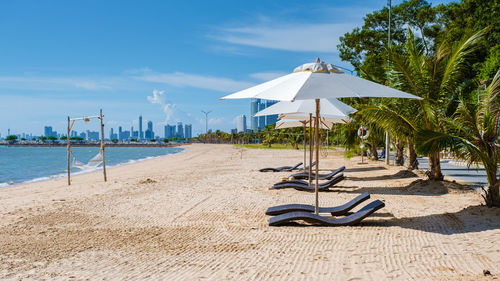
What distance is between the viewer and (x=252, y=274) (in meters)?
3.71

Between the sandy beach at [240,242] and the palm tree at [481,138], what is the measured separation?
69 centimetres

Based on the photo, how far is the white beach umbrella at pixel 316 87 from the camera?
15.5 feet

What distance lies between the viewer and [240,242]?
494 cm

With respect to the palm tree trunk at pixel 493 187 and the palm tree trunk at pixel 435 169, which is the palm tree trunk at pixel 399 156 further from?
the palm tree trunk at pixel 493 187

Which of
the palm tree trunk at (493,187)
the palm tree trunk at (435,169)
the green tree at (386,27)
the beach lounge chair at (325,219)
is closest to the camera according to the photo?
the beach lounge chair at (325,219)

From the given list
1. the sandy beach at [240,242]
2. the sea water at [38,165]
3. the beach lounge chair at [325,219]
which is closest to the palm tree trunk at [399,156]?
the sandy beach at [240,242]

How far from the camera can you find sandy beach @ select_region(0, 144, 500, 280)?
12.4 feet

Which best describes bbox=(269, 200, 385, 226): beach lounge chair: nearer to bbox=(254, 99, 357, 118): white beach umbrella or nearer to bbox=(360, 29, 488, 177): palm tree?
bbox=(254, 99, 357, 118): white beach umbrella

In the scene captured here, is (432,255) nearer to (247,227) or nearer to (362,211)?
(362,211)

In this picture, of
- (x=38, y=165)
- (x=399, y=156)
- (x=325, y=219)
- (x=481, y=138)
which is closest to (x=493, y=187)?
(x=481, y=138)

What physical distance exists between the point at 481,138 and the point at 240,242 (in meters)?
4.81

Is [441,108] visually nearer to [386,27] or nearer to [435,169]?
[435,169]

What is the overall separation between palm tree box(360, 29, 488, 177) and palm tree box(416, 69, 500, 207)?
1.86 meters

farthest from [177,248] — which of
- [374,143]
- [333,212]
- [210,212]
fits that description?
[374,143]
